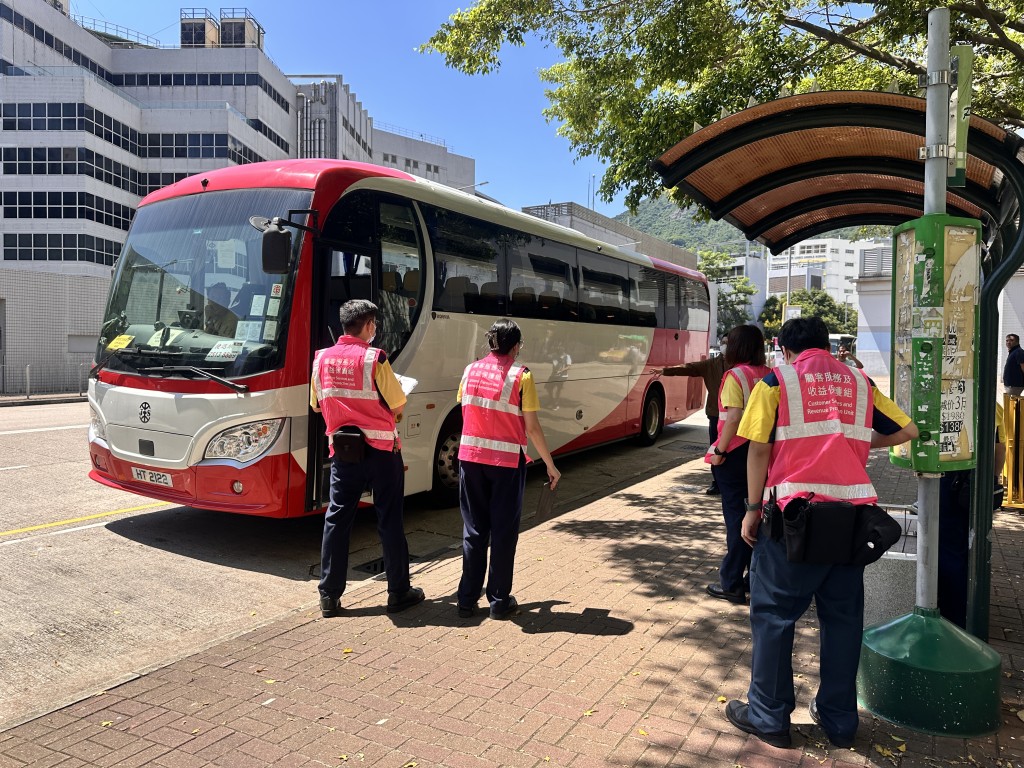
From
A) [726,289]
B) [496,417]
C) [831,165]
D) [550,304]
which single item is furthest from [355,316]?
[726,289]

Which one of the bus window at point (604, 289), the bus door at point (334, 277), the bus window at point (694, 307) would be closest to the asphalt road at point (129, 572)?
the bus door at point (334, 277)

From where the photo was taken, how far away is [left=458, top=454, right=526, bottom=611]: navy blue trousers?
4.87 metres

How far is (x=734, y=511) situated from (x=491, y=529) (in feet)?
5.73

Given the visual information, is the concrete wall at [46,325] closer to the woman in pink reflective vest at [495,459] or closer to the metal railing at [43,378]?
the metal railing at [43,378]

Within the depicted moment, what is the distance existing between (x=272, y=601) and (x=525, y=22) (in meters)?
8.40

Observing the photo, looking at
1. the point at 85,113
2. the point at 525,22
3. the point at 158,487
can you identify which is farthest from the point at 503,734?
the point at 85,113

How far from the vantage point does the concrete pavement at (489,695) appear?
129 inches

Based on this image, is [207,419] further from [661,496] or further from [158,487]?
[661,496]

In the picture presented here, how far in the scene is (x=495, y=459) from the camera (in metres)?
4.78

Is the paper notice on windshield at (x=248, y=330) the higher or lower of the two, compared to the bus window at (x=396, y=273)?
lower

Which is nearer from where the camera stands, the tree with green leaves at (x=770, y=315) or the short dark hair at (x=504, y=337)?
the short dark hair at (x=504, y=337)

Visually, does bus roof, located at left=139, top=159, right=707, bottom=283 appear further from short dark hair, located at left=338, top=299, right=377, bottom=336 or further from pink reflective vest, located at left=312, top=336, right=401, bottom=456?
pink reflective vest, located at left=312, top=336, right=401, bottom=456

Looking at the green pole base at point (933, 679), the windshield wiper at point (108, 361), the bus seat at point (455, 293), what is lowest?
the green pole base at point (933, 679)

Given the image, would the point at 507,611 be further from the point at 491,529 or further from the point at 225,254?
the point at 225,254
